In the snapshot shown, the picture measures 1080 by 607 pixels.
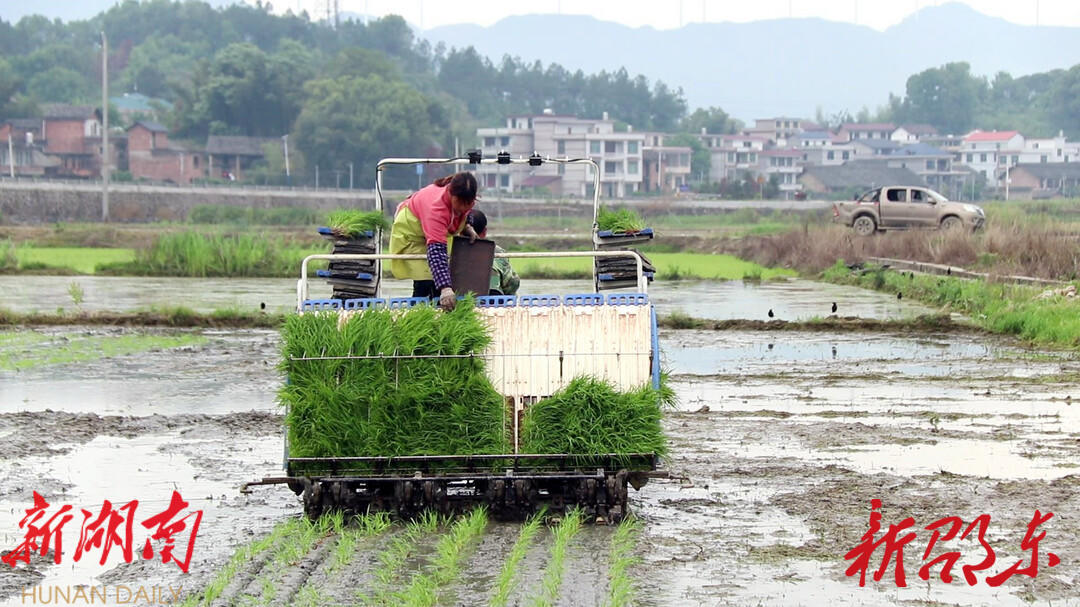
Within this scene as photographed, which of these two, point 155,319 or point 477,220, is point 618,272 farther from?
point 155,319

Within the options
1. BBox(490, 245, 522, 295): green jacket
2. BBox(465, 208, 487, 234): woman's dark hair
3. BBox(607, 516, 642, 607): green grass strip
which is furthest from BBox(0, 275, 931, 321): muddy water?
BBox(607, 516, 642, 607): green grass strip

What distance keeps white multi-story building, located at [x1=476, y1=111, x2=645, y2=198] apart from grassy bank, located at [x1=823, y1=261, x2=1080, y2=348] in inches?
3466

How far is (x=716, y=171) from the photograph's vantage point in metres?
153

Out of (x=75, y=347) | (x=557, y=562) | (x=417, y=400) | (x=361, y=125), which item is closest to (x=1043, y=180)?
(x=361, y=125)

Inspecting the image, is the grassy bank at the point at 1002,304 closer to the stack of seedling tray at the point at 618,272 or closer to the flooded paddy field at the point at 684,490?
the flooded paddy field at the point at 684,490

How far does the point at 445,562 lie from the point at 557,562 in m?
0.58

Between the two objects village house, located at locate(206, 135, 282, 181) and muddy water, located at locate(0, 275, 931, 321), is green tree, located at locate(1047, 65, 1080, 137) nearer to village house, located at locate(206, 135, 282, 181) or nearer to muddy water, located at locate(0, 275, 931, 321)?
village house, located at locate(206, 135, 282, 181)

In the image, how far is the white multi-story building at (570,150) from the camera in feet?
391

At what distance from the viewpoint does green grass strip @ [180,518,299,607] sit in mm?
6869

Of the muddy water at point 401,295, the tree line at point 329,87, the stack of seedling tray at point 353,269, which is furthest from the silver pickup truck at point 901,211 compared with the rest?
the tree line at point 329,87

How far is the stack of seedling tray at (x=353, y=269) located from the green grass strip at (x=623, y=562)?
8.26 ft

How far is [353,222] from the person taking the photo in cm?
1017

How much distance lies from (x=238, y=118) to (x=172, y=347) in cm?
10012

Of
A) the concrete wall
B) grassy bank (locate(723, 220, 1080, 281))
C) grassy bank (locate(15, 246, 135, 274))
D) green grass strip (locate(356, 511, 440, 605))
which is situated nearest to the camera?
green grass strip (locate(356, 511, 440, 605))
